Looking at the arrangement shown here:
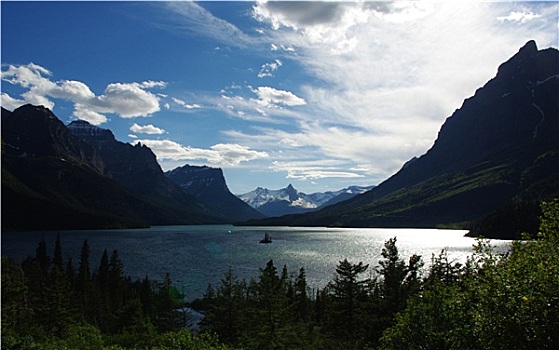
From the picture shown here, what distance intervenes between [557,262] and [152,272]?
149 meters

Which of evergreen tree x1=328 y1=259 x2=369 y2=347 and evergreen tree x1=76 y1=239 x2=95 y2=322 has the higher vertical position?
evergreen tree x1=328 y1=259 x2=369 y2=347

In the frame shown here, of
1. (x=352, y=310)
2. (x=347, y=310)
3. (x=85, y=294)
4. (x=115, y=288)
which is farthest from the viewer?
(x=115, y=288)

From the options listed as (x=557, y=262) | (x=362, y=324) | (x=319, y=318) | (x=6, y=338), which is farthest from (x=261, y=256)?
(x=557, y=262)

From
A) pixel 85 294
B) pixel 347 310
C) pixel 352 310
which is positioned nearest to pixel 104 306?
pixel 85 294

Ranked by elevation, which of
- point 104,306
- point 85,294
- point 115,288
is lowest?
point 104,306

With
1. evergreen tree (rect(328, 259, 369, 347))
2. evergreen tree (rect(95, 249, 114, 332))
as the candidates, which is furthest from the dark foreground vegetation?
evergreen tree (rect(95, 249, 114, 332))

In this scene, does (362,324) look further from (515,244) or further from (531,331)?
(531,331)

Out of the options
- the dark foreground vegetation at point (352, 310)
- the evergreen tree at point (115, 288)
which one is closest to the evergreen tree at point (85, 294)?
the dark foreground vegetation at point (352, 310)

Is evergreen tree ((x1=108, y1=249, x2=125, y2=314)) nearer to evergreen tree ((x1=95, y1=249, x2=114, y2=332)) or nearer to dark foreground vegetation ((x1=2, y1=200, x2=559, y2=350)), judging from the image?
dark foreground vegetation ((x1=2, y1=200, x2=559, y2=350))

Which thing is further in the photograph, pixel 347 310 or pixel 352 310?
pixel 347 310

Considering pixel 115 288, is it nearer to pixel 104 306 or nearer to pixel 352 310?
pixel 104 306

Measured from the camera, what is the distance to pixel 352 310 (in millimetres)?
58406

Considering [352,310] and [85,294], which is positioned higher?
[352,310]

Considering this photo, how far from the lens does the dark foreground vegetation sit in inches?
691
